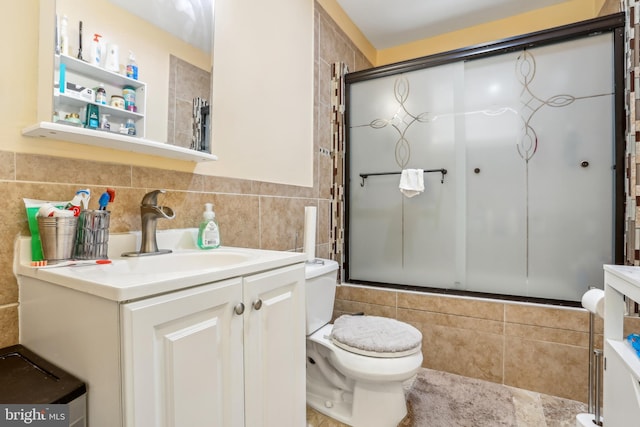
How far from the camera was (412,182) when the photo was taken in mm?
2031

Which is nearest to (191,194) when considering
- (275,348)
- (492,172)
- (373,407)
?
(275,348)

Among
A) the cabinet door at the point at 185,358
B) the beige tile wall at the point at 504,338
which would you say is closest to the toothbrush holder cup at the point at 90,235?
the cabinet door at the point at 185,358

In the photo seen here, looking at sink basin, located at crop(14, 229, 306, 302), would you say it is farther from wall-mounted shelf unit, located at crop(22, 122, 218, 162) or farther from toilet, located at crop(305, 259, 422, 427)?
toilet, located at crop(305, 259, 422, 427)

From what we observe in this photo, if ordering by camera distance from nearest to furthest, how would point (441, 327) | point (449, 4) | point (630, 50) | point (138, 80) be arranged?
point (138, 80), point (630, 50), point (441, 327), point (449, 4)

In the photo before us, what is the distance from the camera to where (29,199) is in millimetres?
812

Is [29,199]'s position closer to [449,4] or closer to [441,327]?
[441,327]

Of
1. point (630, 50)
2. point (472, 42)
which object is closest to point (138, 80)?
point (630, 50)

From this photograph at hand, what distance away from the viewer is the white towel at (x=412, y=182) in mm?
2021

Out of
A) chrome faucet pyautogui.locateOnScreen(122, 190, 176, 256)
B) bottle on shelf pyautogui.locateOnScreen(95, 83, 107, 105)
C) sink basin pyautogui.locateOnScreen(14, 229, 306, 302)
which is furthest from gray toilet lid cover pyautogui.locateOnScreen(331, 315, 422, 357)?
bottle on shelf pyautogui.locateOnScreen(95, 83, 107, 105)

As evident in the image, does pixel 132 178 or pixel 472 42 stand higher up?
pixel 472 42

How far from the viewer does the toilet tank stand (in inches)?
54.8

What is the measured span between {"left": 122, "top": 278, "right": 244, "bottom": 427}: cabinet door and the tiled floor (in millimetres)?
821

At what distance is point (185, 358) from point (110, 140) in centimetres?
67

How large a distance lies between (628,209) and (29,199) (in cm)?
233
